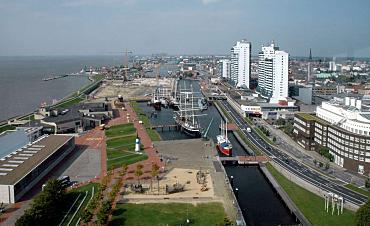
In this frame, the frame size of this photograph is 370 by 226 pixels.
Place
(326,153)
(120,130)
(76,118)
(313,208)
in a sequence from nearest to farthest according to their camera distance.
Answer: (313,208), (326,153), (120,130), (76,118)

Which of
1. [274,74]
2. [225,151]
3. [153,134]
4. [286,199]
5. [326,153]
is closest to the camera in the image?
[286,199]

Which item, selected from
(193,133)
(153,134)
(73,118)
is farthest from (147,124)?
(73,118)

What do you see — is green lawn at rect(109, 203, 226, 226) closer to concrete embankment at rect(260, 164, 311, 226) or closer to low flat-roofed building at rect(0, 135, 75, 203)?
concrete embankment at rect(260, 164, 311, 226)

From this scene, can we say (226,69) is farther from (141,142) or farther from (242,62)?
(141,142)

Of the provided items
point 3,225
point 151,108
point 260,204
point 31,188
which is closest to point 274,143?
point 260,204

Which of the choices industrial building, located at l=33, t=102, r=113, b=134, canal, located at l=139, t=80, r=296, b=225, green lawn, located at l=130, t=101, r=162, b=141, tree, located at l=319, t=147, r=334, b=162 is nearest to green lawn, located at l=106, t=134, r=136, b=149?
green lawn, located at l=130, t=101, r=162, b=141

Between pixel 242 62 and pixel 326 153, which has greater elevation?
pixel 242 62

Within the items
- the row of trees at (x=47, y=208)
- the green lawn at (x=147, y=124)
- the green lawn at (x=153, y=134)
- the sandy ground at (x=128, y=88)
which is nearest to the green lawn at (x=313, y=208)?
the row of trees at (x=47, y=208)
